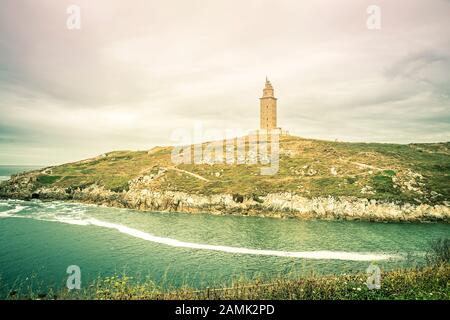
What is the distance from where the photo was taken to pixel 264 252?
39.9 meters

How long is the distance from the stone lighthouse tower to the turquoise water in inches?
3147

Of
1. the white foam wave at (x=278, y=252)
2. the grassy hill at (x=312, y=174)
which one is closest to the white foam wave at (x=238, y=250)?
the white foam wave at (x=278, y=252)

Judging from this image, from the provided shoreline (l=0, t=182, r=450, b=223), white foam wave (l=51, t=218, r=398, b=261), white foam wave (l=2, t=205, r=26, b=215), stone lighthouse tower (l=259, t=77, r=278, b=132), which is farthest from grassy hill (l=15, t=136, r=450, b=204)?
white foam wave (l=51, t=218, r=398, b=261)

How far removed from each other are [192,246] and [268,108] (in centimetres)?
10381

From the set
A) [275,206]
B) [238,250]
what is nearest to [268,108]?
[275,206]

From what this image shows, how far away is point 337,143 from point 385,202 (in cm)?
6181

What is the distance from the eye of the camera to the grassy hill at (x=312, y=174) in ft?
243

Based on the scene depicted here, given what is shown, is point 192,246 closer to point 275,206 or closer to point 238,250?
point 238,250

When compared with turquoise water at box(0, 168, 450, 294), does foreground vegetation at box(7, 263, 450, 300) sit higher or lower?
higher

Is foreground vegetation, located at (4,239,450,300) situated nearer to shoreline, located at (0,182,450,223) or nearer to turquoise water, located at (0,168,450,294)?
turquoise water, located at (0,168,450,294)

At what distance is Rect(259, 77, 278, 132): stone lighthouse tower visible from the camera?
136625 millimetres

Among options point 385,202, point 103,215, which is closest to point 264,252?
point 385,202

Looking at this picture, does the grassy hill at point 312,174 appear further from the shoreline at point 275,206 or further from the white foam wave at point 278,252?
the white foam wave at point 278,252
